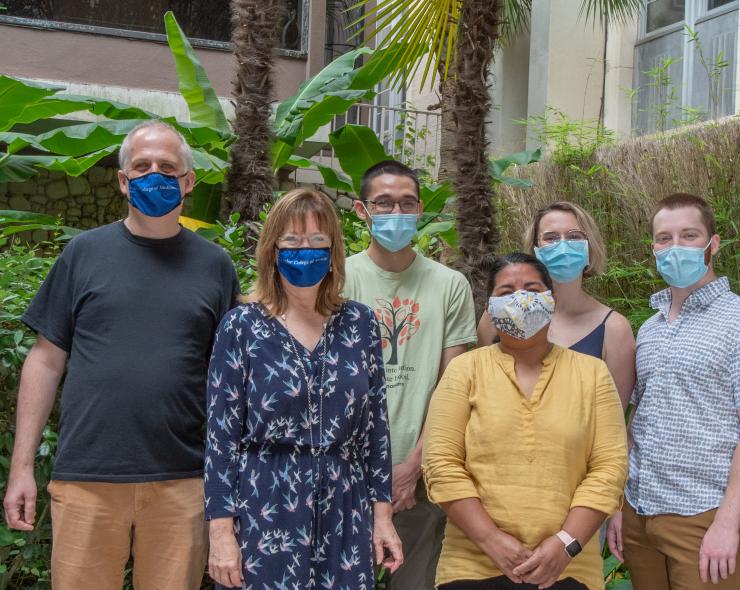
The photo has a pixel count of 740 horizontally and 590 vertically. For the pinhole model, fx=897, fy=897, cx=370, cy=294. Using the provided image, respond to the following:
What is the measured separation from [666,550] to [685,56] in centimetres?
865

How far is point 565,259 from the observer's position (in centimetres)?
362

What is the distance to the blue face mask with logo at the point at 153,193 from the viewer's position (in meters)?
3.13

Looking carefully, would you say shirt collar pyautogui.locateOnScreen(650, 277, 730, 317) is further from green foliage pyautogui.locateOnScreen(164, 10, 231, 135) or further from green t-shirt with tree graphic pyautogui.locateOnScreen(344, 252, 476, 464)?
green foliage pyautogui.locateOnScreen(164, 10, 231, 135)

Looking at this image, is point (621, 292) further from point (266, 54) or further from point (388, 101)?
point (388, 101)

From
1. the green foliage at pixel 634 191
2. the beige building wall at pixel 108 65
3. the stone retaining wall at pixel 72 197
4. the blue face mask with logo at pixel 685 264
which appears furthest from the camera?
the stone retaining wall at pixel 72 197

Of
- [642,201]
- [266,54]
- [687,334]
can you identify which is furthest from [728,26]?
[687,334]

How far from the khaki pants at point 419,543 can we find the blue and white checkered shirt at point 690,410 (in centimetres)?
79

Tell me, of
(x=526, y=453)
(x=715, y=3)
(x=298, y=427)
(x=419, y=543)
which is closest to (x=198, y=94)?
(x=419, y=543)

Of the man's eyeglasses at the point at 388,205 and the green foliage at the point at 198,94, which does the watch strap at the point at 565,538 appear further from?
the green foliage at the point at 198,94

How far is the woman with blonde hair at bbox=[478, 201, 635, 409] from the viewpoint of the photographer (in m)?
3.46

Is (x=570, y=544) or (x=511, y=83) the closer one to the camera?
(x=570, y=544)

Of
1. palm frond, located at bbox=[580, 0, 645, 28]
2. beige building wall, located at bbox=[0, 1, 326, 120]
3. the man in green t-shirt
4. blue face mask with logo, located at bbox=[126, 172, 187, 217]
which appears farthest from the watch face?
beige building wall, located at bbox=[0, 1, 326, 120]

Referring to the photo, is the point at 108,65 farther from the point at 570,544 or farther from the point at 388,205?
the point at 570,544

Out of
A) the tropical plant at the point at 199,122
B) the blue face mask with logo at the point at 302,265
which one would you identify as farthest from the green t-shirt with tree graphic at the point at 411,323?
the tropical plant at the point at 199,122
